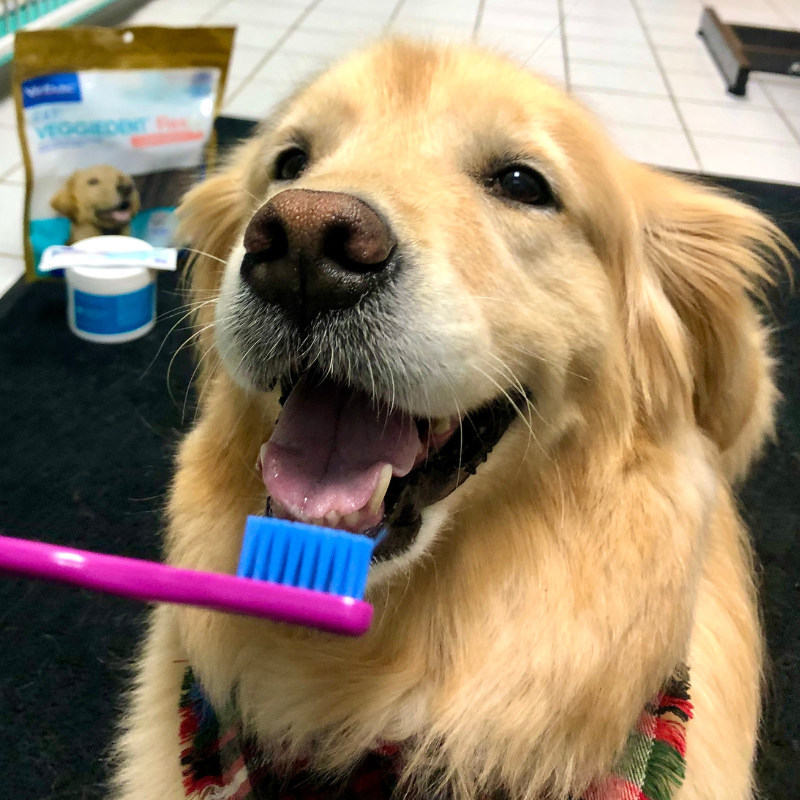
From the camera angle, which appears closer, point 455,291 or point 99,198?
point 455,291

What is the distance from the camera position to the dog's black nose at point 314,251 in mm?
733

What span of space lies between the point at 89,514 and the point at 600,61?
3726 mm

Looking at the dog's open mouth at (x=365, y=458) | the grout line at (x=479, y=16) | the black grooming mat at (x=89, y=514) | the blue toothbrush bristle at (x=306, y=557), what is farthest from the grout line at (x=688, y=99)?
the blue toothbrush bristle at (x=306, y=557)

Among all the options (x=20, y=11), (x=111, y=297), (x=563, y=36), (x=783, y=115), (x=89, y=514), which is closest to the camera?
(x=89, y=514)

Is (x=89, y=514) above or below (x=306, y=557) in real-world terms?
below

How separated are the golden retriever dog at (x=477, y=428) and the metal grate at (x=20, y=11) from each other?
2.88m

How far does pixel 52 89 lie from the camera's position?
2172 mm

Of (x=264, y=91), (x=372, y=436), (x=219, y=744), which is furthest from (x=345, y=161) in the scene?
(x=264, y=91)

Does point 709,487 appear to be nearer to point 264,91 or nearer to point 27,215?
point 27,215

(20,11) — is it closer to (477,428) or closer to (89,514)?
(89,514)

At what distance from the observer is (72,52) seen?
7.02ft

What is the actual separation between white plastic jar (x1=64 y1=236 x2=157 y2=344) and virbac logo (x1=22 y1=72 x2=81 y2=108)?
404 millimetres

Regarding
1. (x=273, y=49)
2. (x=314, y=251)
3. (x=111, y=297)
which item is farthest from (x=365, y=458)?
(x=273, y=49)

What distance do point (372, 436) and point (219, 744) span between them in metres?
0.48
